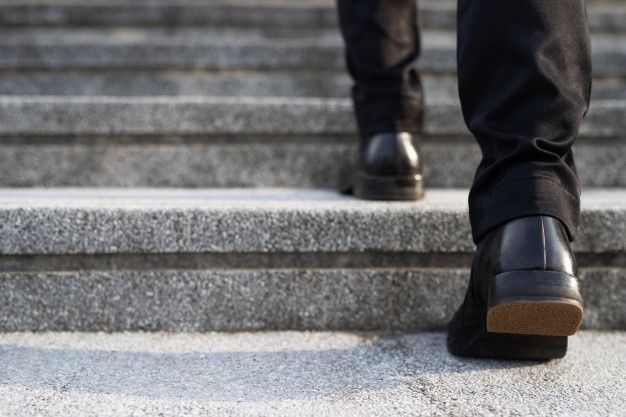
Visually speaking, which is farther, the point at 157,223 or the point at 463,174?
the point at 463,174

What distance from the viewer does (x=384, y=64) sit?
1.19 meters

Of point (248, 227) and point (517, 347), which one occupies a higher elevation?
point (248, 227)

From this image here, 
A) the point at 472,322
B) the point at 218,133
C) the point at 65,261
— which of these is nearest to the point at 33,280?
the point at 65,261

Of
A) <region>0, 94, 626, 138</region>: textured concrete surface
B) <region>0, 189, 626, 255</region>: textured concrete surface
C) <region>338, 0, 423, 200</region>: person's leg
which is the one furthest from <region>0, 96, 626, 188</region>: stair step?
<region>0, 189, 626, 255</region>: textured concrete surface

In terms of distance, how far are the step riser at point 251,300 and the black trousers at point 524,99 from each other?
10.4 inches

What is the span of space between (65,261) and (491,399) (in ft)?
2.31

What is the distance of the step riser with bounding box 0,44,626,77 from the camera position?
175cm

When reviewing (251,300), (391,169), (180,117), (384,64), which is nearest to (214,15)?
(180,117)

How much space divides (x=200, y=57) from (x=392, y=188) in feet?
2.90

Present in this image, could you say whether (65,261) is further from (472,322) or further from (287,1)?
(287,1)

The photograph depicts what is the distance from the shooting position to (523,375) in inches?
34.6

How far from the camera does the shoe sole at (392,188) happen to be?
44.8 inches

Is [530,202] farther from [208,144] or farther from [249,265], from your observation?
[208,144]

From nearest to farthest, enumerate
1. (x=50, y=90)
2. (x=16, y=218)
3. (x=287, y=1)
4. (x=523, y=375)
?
(x=523, y=375) → (x=16, y=218) → (x=50, y=90) → (x=287, y=1)
